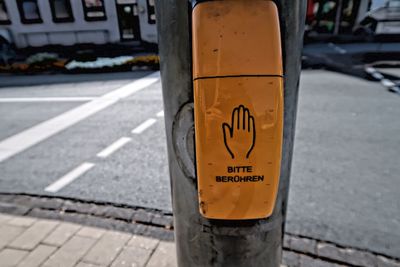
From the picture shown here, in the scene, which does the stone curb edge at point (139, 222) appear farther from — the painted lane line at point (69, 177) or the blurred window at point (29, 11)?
the blurred window at point (29, 11)

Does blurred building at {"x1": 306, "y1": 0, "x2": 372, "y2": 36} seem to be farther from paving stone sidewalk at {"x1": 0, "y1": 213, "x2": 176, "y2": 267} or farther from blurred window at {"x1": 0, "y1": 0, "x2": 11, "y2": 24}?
paving stone sidewalk at {"x1": 0, "y1": 213, "x2": 176, "y2": 267}

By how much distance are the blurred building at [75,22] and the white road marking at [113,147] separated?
11.7 m

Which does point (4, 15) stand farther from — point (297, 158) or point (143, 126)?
point (297, 158)

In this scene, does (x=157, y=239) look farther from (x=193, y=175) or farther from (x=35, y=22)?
(x=35, y=22)

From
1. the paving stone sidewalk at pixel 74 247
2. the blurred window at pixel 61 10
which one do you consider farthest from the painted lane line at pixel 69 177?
the blurred window at pixel 61 10

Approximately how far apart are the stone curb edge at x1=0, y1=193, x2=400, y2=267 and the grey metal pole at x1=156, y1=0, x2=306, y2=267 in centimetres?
123

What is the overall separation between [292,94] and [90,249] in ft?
6.97

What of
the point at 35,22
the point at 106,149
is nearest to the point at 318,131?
the point at 106,149

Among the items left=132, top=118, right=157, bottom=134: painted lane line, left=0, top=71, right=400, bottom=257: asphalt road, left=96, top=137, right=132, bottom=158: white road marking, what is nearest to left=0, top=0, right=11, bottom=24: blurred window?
left=0, top=71, right=400, bottom=257: asphalt road

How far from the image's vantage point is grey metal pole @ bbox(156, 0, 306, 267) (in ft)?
3.21

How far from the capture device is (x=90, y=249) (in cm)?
246

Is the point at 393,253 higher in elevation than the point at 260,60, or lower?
lower

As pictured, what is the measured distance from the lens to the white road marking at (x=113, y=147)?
435 cm

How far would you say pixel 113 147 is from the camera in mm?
4566
